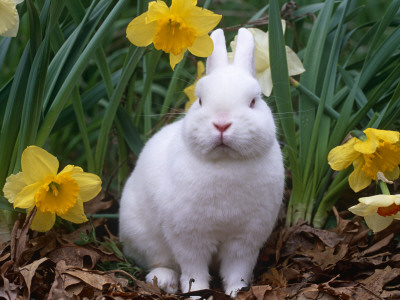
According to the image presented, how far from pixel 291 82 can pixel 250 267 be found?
2.82 feet

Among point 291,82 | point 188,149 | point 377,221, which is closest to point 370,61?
point 291,82

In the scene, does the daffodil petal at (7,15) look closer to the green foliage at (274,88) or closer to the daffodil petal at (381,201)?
the green foliage at (274,88)

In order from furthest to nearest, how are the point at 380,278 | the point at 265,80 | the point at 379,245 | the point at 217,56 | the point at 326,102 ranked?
the point at 326,102 → the point at 265,80 → the point at 379,245 → the point at 217,56 → the point at 380,278

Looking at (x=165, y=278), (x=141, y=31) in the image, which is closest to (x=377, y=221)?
(x=165, y=278)

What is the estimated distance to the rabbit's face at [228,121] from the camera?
1.97 meters

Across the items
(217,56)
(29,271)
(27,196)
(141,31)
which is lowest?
(29,271)

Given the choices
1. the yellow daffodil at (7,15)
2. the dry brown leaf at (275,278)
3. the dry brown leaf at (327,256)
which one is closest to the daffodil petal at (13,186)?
the yellow daffodil at (7,15)

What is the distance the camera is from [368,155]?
2.19 meters

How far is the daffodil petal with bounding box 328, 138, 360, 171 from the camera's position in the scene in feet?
7.29

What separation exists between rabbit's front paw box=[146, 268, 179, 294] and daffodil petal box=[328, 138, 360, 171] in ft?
2.72

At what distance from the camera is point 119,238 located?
2.66m

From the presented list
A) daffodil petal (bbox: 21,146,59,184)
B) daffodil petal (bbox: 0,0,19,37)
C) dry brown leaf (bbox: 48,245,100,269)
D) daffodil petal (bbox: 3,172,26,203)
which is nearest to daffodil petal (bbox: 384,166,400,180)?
dry brown leaf (bbox: 48,245,100,269)

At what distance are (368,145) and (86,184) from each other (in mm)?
1082

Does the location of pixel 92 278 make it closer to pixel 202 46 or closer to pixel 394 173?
pixel 202 46
